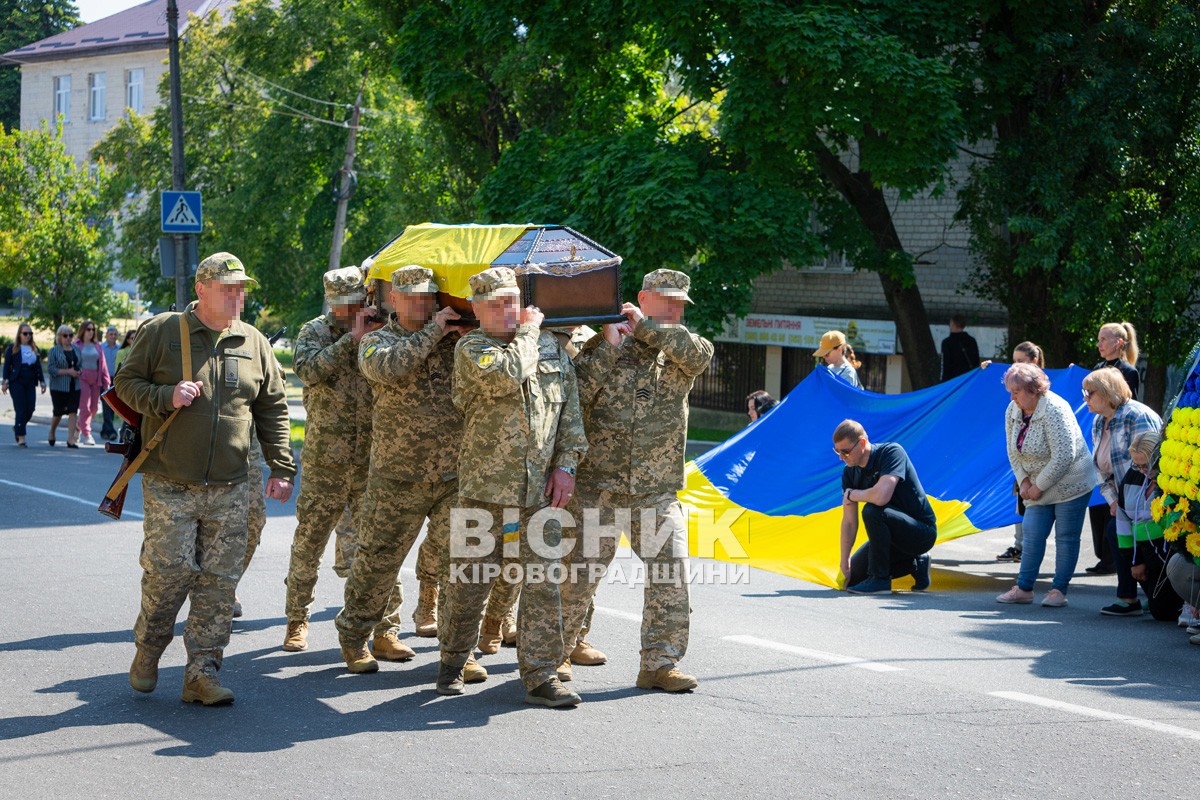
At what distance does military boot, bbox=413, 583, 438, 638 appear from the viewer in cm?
791

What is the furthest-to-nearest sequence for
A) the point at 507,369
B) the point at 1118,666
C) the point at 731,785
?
the point at 1118,666
the point at 507,369
the point at 731,785

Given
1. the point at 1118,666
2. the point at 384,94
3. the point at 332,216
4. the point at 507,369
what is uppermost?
the point at 384,94

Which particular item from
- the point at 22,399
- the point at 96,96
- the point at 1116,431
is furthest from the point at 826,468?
the point at 96,96

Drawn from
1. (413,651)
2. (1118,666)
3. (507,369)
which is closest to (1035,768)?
(1118,666)

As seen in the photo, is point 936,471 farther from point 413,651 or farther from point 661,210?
point 661,210

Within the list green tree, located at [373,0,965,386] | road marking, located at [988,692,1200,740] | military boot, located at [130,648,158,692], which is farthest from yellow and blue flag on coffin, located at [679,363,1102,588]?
green tree, located at [373,0,965,386]

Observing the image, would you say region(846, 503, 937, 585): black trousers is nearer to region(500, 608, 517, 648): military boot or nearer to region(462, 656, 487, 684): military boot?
region(500, 608, 517, 648): military boot

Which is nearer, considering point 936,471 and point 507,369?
point 507,369

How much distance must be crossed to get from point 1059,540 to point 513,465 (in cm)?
481

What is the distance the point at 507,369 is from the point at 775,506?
625 centimetres

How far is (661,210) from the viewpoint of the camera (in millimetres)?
18562

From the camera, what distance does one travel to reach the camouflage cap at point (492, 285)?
6.29 metres

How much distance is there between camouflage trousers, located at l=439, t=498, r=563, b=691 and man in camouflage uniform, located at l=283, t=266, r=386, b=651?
3.65 ft

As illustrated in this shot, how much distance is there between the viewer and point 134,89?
64875 mm
